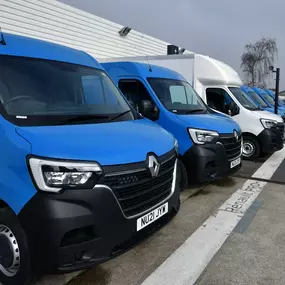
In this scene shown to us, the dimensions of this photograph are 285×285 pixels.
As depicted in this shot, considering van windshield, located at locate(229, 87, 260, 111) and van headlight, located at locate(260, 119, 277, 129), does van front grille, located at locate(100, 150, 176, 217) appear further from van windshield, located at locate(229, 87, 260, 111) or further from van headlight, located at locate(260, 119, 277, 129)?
van windshield, located at locate(229, 87, 260, 111)

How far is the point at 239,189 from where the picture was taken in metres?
6.15

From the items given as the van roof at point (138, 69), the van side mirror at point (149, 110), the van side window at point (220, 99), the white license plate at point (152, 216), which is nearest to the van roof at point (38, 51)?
the van side mirror at point (149, 110)

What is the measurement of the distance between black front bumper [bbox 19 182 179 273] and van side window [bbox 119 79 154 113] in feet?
11.6

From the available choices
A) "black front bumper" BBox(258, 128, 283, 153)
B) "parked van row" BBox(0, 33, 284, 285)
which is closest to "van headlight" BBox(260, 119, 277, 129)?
"black front bumper" BBox(258, 128, 283, 153)

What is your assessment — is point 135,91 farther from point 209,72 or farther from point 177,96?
point 209,72

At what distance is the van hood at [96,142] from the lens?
2.57m

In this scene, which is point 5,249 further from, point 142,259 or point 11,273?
point 142,259

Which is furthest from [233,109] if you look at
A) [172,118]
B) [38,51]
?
[38,51]

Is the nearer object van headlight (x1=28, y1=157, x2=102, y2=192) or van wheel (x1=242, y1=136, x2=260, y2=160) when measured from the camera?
van headlight (x1=28, y1=157, x2=102, y2=192)

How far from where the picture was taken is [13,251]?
268 centimetres

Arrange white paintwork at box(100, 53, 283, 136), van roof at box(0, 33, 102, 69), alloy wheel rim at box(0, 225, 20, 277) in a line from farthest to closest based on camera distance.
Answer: white paintwork at box(100, 53, 283, 136) → van roof at box(0, 33, 102, 69) → alloy wheel rim at box(0, 225, 20, 277)

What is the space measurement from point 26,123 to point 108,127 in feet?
2.61

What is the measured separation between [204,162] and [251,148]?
13.9 ft

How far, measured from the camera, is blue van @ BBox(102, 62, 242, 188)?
17.5 feet
